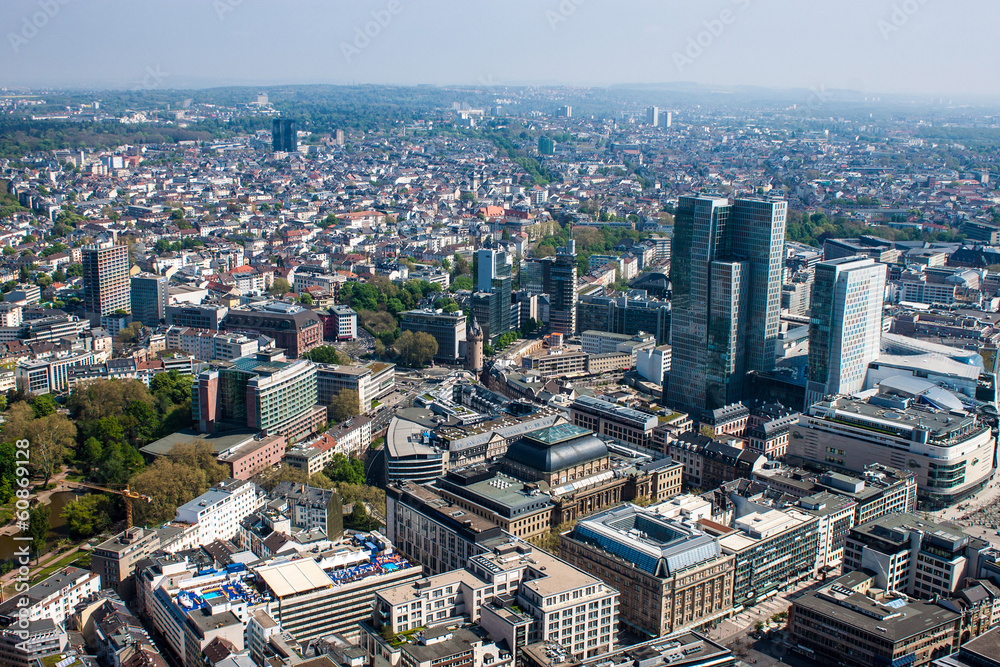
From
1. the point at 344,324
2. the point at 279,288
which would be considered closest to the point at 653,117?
the point at 279,288

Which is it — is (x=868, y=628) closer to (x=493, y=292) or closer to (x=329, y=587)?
(x=329, y=587)

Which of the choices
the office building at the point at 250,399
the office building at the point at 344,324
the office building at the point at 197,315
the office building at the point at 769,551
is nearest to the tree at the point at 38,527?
the office building at the point at 250,399

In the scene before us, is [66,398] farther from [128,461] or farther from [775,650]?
[775,650]

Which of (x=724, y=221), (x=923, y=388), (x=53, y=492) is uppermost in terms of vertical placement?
(x=724, y=221)

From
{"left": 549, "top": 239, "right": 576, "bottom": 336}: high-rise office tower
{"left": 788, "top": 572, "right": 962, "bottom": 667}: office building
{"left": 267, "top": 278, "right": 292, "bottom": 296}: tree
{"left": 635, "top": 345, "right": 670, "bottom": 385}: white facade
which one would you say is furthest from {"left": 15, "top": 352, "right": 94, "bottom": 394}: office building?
{"left": 788, "top": 572, "right": 962, "bottom": 667}: office building

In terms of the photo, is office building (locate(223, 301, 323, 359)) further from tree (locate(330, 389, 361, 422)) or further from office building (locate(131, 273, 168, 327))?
tree (locate(330, 389, 361, 422))

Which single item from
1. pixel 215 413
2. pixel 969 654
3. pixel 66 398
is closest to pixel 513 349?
pixel 215 413

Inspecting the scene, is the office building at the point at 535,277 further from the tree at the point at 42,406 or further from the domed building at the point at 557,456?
the tree at the point at 42,406
